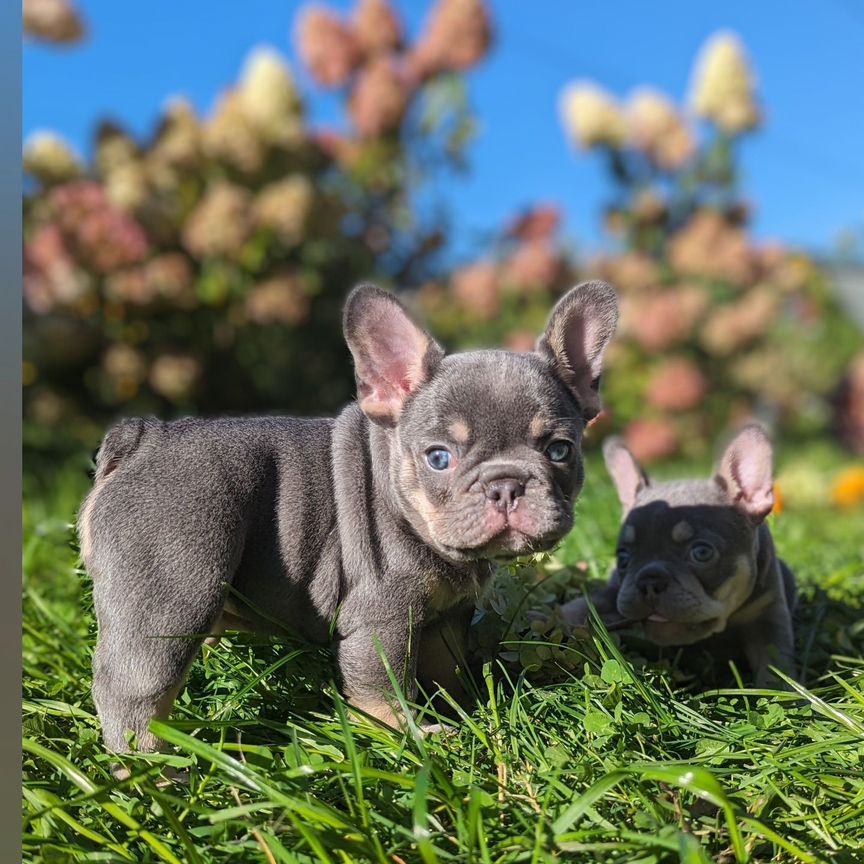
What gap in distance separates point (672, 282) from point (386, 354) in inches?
383

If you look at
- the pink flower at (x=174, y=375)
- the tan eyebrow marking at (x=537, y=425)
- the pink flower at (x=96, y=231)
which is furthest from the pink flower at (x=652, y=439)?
the tan eyebrow marking at (x=537, y=425)

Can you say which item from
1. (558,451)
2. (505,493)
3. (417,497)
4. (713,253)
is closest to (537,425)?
(558,451)

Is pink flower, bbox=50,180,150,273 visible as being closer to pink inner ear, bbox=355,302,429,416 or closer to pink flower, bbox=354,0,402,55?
pink flower, bbox=354,0,402,55

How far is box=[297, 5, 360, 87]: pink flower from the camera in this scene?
967 centimetres

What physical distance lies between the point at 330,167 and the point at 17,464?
8.60 meters

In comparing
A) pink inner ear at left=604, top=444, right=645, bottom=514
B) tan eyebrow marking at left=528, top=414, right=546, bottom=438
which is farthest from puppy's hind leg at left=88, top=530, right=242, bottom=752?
pink inner ear at left=604, top=444, right=645, bottom=514

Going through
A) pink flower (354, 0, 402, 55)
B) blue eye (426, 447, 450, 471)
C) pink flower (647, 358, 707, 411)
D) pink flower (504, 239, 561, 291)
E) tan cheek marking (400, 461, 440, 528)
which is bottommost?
tan cheek marking (400, 461, 440, 528)

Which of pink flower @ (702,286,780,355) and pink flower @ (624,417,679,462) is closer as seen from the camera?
pink flower @ (624,417,679,462)

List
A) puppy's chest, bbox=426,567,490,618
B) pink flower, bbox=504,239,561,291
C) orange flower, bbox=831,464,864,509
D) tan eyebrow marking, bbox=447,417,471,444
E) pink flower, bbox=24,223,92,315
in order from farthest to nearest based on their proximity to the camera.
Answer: pink flower, bbox=504,239,561,291
orange flower, bbox=831,464,864,509
pink flower, bbox=24,223,92,315
puppy's chest, bbox=426,567,490,618
tan eyebrow marking, bbox=447,417,471,444

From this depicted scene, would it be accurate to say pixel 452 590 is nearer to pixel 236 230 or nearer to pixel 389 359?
pixel 389 359

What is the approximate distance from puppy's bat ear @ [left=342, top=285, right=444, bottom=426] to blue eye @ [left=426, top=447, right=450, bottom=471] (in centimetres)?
23

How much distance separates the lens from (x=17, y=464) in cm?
193

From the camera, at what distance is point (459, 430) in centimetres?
269

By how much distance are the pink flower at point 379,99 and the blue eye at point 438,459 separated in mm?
7623
